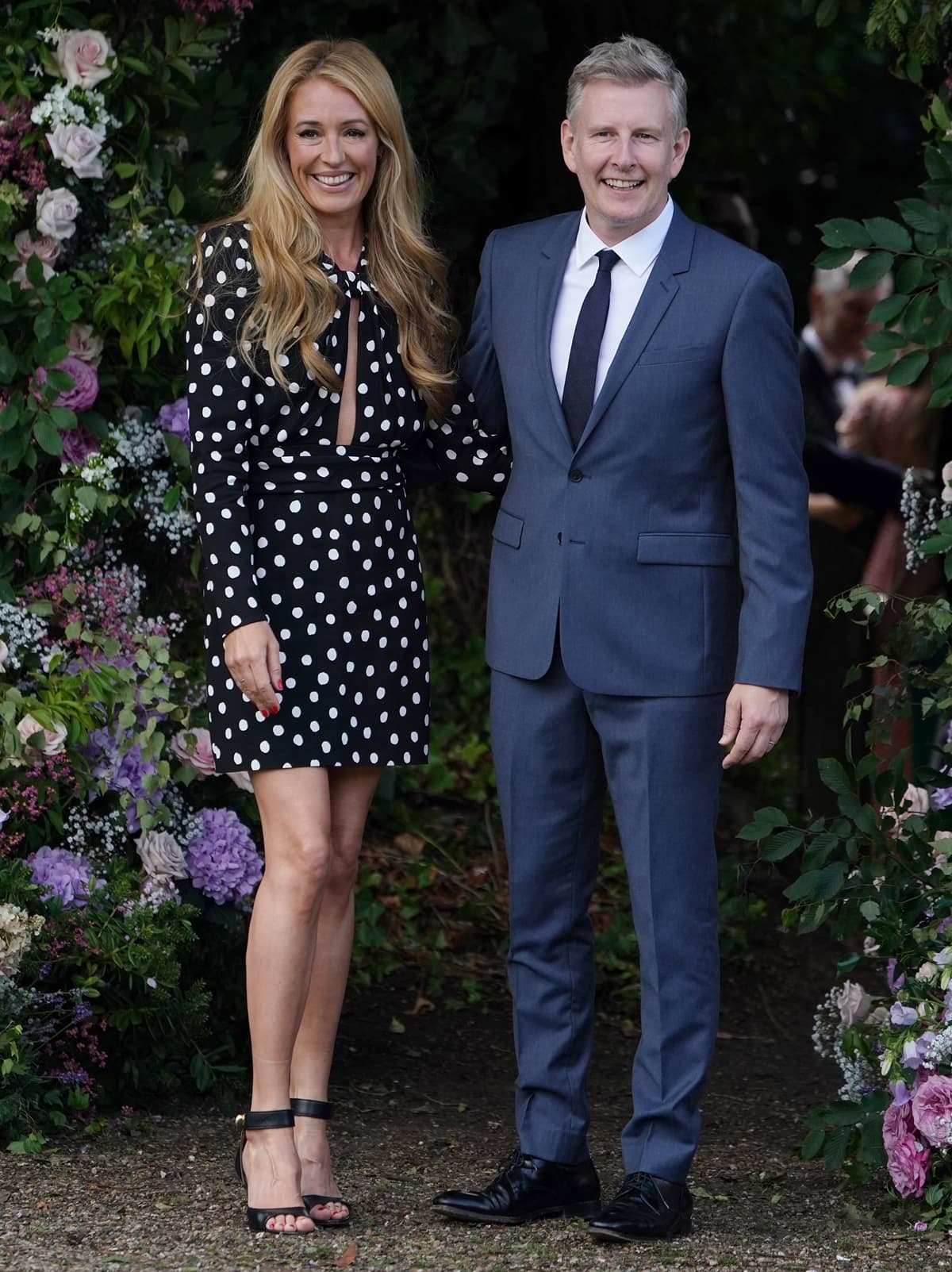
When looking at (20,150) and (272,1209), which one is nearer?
(272,1209)

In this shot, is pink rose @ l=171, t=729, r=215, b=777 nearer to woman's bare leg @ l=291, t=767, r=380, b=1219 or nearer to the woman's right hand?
woman's bare leg @ l=291, t=767, r=380, b=1219

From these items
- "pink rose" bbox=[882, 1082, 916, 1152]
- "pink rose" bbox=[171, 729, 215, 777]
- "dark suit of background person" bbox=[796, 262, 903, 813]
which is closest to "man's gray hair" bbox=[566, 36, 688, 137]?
"pink rose" bbox=[171, 729, 215, 777]

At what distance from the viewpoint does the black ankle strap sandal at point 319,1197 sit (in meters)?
3.24

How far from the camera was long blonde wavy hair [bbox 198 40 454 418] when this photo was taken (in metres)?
3.19

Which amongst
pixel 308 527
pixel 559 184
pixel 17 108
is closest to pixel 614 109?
pixel 308 527

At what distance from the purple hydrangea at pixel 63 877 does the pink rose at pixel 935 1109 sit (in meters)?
1.68

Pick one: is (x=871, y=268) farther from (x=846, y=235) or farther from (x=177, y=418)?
(x=177, y=418)

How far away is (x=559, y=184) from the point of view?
606cm

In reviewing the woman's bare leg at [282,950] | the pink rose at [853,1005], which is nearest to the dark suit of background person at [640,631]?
the woman's bare leg at [282,950]

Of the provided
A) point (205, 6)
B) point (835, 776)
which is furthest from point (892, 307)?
point (205, 6)

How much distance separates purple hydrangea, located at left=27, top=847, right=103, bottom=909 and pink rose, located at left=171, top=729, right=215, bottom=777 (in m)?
0.31

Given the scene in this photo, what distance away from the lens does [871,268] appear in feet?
10.7

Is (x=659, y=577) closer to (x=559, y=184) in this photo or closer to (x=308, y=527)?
(x=308, y=527)

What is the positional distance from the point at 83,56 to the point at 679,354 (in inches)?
60.7
